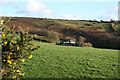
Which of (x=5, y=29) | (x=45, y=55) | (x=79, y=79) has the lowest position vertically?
(x=79, y=79)

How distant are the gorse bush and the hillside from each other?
16781mm

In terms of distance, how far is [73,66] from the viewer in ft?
30.7

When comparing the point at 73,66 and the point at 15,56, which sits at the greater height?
the point at 15,56

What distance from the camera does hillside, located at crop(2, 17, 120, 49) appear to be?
20.6 metres

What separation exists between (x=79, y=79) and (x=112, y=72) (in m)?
2.19

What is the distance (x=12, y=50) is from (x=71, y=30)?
19866 millimetres

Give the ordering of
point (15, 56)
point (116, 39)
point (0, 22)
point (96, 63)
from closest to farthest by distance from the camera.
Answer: point (0, 22), point (15, 56), point (96, 63), point (116, 39)

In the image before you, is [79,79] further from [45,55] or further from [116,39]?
[116,39]

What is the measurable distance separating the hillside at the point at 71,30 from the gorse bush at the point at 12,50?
1678 centimetres

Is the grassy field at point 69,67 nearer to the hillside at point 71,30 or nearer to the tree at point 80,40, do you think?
the hillside at point 71,30

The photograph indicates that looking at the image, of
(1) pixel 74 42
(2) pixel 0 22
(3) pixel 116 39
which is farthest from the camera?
(1) pixel 74 42

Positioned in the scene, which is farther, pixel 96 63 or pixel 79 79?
pixel 96 63

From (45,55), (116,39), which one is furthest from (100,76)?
(116,39)

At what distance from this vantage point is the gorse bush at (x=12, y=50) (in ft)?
13.6
